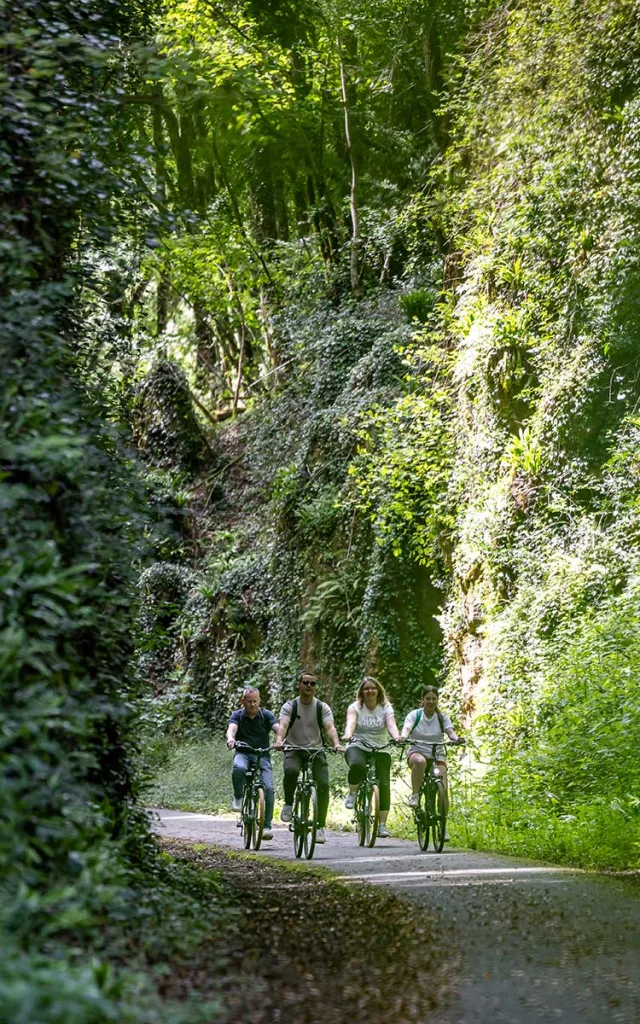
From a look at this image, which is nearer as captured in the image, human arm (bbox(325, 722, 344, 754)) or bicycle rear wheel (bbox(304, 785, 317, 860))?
bicycle rear wheel (bbox(304, 785, 317, 860))

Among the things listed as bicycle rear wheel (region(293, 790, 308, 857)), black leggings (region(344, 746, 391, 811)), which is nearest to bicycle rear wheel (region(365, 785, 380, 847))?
black leggings (region(344, 746, 391, 811))

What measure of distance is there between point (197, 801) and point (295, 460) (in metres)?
7.97

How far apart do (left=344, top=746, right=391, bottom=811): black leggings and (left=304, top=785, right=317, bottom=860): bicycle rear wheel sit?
3.85 feet

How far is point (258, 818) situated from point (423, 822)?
Result: 7.09 feet

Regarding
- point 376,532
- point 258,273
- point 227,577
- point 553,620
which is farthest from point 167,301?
point 553,620

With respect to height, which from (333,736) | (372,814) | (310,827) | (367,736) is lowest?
(310,827)

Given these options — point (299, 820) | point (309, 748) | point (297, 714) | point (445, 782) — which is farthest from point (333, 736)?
point (445, 782)

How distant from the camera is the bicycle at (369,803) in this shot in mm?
16766

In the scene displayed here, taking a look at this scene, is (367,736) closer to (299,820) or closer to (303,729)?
(303,729)

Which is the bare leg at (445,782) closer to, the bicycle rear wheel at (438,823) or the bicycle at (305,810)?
the bicycle rear wheel at (438,823)

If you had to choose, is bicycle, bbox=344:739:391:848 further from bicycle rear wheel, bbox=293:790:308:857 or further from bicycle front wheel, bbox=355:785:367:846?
bicycle rear wheel, bbox=293:790:308:857

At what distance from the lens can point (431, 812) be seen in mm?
15875

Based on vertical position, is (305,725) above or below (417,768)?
above

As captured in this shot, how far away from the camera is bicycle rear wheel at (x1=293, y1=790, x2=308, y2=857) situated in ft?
50.8
